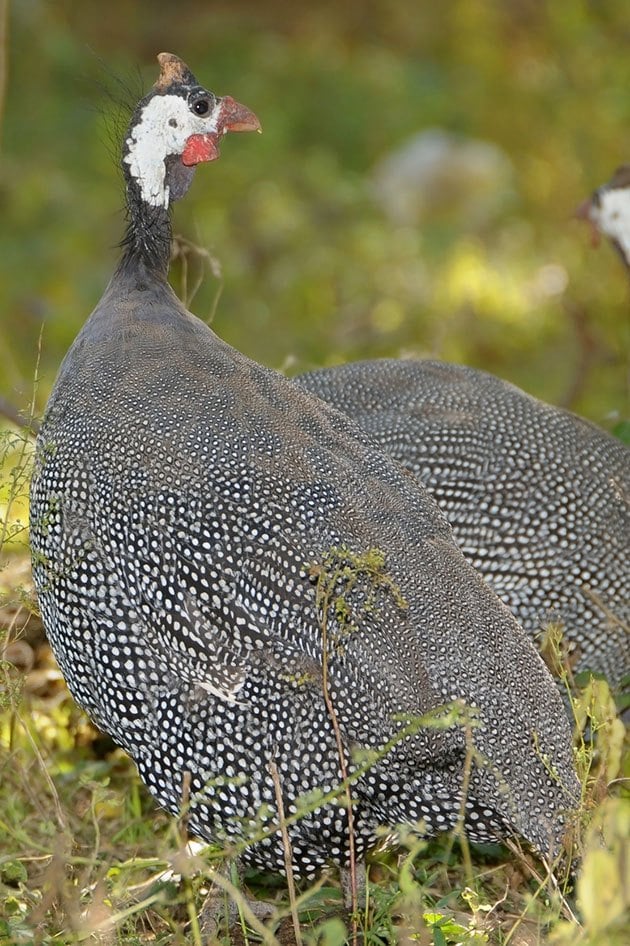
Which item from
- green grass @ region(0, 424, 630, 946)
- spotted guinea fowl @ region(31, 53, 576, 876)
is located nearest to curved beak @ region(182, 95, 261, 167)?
spotted guinea fowl @ region(31, 53, 576, 876)

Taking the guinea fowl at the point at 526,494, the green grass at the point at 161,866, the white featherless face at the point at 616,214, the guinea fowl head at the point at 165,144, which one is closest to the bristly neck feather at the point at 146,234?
the guinea fowl head at the point at 165,144

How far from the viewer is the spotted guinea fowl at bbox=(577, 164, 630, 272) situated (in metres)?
4.07

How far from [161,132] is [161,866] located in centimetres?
156

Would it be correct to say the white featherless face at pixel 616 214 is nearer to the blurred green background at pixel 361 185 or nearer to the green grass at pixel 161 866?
the blurred green background at pixel 361 185

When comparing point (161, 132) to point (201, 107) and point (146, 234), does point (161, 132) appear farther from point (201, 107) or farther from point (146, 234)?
point (146, 234)

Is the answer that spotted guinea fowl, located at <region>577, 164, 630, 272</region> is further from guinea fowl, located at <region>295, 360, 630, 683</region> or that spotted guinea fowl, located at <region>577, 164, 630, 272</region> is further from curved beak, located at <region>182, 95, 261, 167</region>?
curved beak, located at <region>182, 95, 261, 167</region>

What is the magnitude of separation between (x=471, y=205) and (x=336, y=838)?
765 centimetres

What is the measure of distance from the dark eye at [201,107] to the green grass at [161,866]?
0.81 m

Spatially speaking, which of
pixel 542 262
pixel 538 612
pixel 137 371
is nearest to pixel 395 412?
pixel 538 612

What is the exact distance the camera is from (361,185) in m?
9.73

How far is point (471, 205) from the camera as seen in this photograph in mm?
9609

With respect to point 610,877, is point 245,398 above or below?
above

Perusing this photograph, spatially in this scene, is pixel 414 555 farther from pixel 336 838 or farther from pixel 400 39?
pixel 400 39

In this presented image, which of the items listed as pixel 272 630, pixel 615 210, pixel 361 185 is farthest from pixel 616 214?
pixel 361 185
